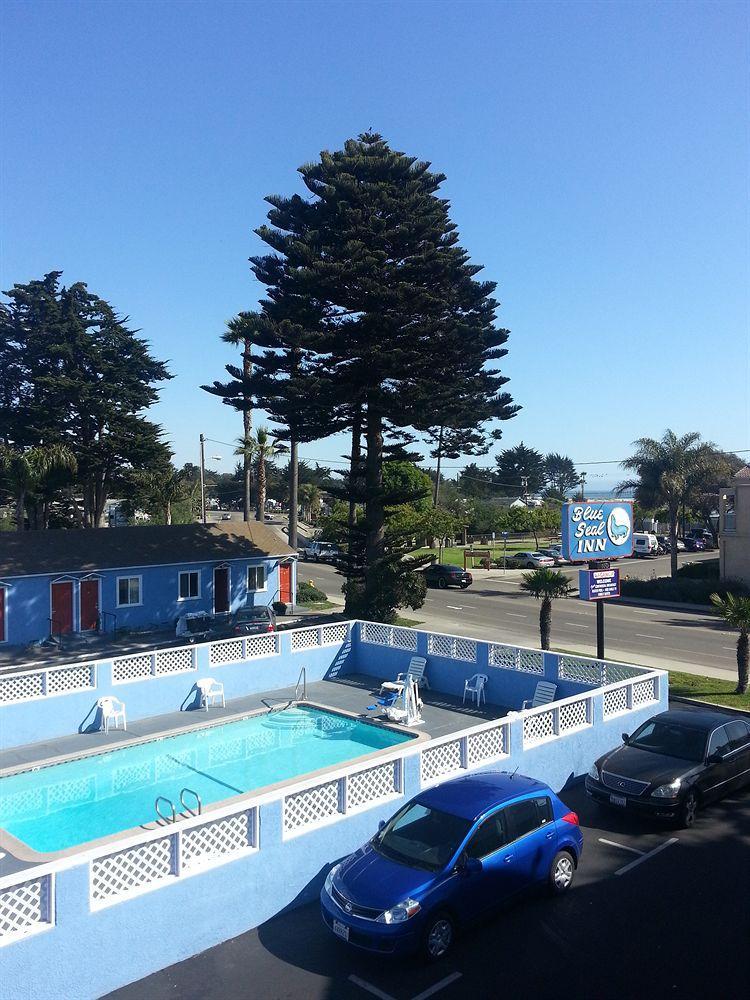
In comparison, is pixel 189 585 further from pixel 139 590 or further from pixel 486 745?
pixel 486 745

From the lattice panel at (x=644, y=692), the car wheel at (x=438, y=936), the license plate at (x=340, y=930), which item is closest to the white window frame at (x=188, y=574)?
the lattice panel at (x=644, y=692)

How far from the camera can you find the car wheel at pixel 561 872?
8.41 m

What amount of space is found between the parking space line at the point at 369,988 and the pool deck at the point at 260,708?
7.97 metres

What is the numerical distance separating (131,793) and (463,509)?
64.6m

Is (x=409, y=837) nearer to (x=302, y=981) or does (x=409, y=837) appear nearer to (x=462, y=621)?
(x=302, y=981)

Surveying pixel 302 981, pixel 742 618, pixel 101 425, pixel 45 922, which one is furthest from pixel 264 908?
pixel 101 425

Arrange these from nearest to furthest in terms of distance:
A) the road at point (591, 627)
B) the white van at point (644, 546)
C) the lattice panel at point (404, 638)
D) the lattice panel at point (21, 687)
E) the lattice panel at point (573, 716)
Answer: the lattice panel at point (573, 716), the lattice panel at point (21, 687), the lattice panel at point (404, 638), the road at point (591, 627), the white van at point (644, 546)

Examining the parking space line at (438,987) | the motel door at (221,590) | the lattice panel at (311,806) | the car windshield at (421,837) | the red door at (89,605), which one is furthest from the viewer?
the motel door at (221,590)

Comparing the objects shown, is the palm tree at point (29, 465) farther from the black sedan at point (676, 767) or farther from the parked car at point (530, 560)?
the black sedan at point (676, 767)

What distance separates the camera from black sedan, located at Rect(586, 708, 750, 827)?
10.2 m

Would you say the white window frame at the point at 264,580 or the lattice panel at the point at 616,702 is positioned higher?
the white window frame at the point at 264,580

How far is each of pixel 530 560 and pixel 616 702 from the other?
39.0 metres

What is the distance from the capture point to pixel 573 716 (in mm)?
12422

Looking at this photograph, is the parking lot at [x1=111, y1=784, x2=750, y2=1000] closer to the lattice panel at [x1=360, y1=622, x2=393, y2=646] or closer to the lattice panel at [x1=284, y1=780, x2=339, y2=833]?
the lattice panel at [x1=284, y1=780, x2=339, y2=833]
